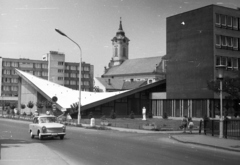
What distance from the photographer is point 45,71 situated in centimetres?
11556

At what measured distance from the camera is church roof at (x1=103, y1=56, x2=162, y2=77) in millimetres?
95613

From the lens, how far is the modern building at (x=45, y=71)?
109m

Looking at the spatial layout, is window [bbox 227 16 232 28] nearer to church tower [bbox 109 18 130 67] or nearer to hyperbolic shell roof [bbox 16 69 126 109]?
hyperbolic shell roof [bbox 16 69 126 109]

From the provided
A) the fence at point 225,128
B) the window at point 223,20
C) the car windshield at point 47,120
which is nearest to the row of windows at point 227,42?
the window at point 223,20

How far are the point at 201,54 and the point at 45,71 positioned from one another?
257ft

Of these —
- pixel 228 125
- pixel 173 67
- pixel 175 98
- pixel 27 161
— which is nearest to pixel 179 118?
pixel 175 98

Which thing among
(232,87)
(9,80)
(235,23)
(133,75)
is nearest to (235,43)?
(235,23)

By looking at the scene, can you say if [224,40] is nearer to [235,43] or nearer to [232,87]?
[235,43]

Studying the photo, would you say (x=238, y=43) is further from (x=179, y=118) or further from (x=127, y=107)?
(x=127, y=107)

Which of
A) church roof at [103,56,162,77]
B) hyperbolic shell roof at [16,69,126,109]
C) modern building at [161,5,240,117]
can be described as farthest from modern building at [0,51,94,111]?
modern building at [161,5,240,117]

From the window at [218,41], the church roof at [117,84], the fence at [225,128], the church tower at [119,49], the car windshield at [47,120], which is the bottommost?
the fence at [225,128]

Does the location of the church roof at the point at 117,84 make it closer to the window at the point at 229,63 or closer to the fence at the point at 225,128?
the window at the point at 229,63

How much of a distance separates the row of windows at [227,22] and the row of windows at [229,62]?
15.1 feet

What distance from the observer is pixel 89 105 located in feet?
168
